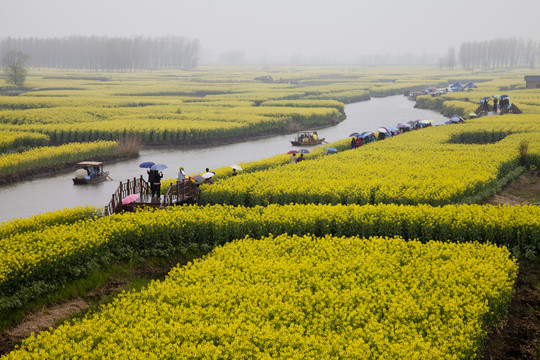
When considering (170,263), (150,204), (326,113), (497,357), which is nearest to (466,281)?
(497,357)

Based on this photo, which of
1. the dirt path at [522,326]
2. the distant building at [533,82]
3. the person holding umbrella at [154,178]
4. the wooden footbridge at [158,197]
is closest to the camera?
the dirt path at [522,326]

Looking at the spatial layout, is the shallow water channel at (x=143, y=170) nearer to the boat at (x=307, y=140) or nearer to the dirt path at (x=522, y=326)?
the boat at (x=307, y=140)

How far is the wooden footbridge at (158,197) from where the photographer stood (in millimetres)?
24094

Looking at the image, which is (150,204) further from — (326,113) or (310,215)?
(326,113)

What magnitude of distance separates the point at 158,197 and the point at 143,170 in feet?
58.8

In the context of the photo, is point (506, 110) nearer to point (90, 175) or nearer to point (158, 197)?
point (90, 175)

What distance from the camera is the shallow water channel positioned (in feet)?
103

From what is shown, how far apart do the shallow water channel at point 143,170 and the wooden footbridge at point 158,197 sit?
594 centimetres

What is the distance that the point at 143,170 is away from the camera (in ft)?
137

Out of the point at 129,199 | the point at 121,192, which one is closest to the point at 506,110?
the point at 121,192

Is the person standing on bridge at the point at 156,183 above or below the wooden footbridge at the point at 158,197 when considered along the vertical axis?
above

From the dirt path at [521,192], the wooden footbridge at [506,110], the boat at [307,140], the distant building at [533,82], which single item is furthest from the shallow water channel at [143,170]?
the distant building at [533,82]

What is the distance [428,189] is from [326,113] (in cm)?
4973

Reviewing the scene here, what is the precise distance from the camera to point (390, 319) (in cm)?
1288
